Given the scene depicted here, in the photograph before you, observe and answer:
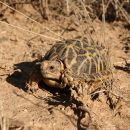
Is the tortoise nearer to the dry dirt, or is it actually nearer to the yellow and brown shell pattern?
the yellow and brown shell pattern

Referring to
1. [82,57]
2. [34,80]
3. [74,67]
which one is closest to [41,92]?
[34,80]

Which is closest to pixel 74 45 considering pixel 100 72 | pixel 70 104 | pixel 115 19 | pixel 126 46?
pixel 100 72

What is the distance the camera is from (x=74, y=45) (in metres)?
4.21

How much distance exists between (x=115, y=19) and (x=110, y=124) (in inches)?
100

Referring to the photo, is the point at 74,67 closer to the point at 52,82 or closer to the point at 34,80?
the point at 52,82

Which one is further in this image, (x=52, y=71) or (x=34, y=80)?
(x=34, y=80)

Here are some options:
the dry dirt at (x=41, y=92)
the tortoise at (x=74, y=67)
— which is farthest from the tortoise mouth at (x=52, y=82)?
the dry dirt at (x=41, y=92)

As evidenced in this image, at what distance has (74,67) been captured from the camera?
4023 mm

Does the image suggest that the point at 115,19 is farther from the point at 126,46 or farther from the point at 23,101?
the point at 23,101

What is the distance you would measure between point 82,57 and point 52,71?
1.31 feet

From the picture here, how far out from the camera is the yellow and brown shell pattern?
4043mm

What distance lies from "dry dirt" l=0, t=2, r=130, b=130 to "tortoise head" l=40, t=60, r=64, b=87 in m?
0.16

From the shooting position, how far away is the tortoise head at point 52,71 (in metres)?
3.91

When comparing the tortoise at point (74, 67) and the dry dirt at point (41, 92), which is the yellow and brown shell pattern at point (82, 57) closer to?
the tortoise at point (74, 67)
